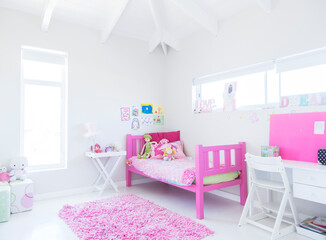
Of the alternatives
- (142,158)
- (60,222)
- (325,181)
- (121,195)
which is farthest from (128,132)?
(325,181)

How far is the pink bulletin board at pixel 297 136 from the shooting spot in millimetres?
2470

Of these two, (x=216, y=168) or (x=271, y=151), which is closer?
(x=271, y=151)

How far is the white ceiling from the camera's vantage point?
3.21 m

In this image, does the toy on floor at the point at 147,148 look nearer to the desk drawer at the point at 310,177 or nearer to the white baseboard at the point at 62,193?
the white baseboard at the point at 62,193

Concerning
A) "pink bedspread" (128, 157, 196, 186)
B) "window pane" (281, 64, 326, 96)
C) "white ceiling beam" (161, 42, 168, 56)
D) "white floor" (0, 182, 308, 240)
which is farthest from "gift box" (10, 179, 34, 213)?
"window pane" (281, 64, 326, 96)

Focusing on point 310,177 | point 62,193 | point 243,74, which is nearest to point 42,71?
point 62,193

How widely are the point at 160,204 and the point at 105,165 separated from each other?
127 centimetres

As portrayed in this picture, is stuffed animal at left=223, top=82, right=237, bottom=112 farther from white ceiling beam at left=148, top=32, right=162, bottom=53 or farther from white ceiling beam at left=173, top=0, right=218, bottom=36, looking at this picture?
white ceiling beam at left=148, top=32, right=162, bottom=53

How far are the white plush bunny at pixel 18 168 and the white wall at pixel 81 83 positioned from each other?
5.4 inches

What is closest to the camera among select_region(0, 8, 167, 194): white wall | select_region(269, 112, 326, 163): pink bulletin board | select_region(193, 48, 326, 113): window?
select_region(269, 112, 326, 163): pink bulletin board

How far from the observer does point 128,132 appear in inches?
168

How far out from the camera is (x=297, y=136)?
2.64m

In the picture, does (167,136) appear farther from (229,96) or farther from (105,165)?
(229,96)

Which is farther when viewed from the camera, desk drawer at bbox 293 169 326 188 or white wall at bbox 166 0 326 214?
white wall at bbox 166 0 326 214
